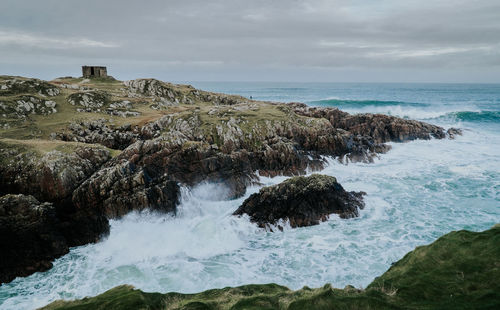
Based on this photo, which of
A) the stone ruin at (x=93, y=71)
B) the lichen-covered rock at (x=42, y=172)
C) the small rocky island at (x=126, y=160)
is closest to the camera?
the small rocky island at (x=126, y=160)

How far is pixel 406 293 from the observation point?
969 centimetres

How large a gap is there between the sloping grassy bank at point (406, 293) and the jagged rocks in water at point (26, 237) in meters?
9.31

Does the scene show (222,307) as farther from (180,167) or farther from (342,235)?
(180,167)

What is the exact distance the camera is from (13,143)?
2572 centimetres

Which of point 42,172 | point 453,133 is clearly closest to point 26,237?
point 42,172

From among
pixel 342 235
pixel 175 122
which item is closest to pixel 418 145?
pixel 342 235

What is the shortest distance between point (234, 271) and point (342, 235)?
351 inches

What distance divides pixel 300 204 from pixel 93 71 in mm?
65531

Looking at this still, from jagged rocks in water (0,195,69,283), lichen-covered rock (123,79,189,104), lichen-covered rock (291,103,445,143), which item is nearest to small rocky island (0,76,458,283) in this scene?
jagged rocks in water (0,195,69,283)

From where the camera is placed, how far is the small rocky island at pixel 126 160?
67.9ft

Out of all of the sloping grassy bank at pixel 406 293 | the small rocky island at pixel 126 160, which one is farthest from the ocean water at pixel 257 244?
the sloping grassy bank at pixel 406 293

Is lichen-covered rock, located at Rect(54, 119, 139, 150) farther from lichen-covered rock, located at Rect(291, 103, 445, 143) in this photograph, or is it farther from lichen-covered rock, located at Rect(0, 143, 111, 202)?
lichen-covered rock, located at Rect(291, 103, 445, 143)

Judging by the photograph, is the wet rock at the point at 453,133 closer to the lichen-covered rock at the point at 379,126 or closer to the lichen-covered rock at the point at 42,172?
the lichen-covered rock at the point at 379,126

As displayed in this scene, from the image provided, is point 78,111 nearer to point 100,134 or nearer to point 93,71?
point 100,134
